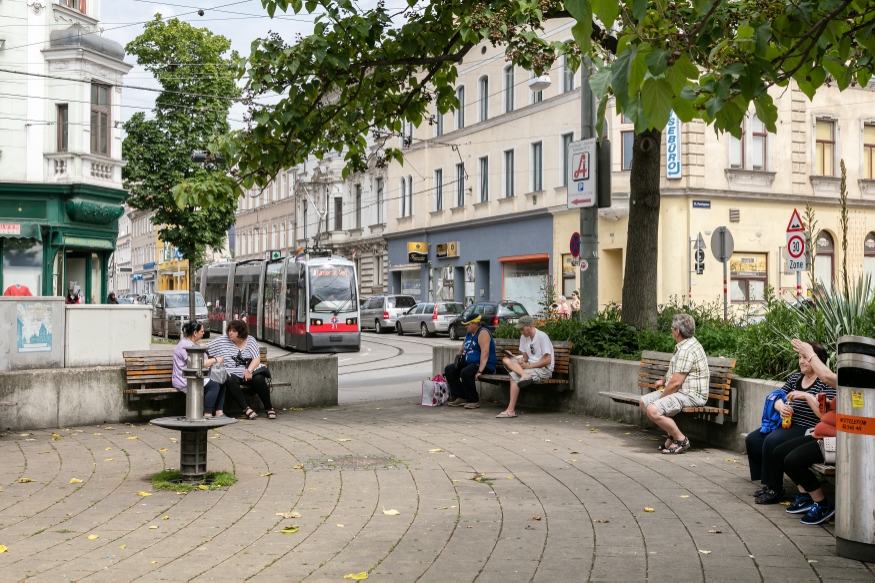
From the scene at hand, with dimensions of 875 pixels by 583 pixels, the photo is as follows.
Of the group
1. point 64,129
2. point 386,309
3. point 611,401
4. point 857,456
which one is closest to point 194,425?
point 857,456

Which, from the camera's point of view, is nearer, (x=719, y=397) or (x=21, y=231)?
(x=719, y=397)

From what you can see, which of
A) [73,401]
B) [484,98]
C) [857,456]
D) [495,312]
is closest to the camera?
[857,456]

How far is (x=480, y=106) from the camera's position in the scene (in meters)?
45.4

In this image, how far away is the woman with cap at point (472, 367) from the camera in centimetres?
1395

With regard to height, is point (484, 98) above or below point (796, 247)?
above

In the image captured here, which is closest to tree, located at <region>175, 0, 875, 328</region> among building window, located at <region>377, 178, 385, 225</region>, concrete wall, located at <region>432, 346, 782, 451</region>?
concrete wall, located at <region>432, 346, 782, 451</region>

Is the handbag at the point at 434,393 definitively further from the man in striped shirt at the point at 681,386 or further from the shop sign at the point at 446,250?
the shop sign at the point at 446,250

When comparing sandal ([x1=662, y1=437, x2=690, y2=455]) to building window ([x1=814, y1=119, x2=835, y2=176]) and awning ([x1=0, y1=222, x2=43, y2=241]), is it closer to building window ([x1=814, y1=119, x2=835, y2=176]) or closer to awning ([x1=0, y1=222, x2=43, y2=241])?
awning ([x1=0, y1=222, x2=43, y2=241])

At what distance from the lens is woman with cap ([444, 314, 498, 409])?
13.9 m

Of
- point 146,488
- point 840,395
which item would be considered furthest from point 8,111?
point 840,395

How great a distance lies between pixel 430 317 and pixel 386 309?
5012 millimetres

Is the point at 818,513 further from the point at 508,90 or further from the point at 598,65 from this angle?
the point at 508,90

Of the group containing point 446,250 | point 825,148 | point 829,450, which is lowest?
point 829,450

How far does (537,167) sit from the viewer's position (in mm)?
40812
